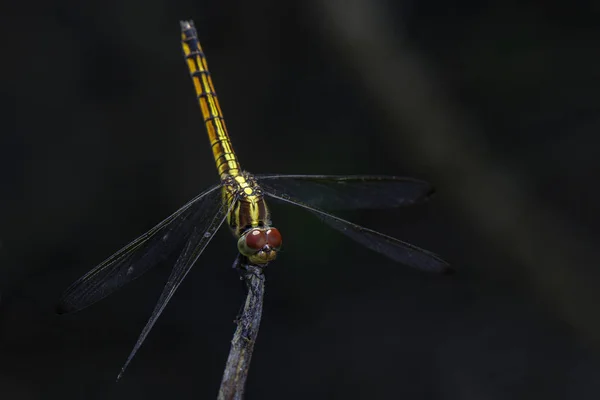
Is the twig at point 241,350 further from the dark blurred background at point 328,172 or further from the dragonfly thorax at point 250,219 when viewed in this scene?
the dark blurred background at point 328,172

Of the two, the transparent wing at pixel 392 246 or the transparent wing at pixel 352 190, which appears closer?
the transparent wing at pixel 392 246

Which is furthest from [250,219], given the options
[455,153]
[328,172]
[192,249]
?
[455,153]

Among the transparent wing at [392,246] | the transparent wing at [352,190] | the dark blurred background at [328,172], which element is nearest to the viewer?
the transparent wing at [392,246]

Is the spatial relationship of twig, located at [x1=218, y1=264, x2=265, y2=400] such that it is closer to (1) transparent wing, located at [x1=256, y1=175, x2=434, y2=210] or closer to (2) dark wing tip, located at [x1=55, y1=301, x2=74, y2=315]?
(2) dark wing tip, located at [x1=55, y1=301, x2=74, y2=315]

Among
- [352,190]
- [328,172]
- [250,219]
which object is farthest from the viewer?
[328,172]

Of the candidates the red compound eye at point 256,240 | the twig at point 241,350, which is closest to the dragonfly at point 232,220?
the red compound eye at point 256,240

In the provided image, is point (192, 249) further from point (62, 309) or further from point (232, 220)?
point (62, 309)
